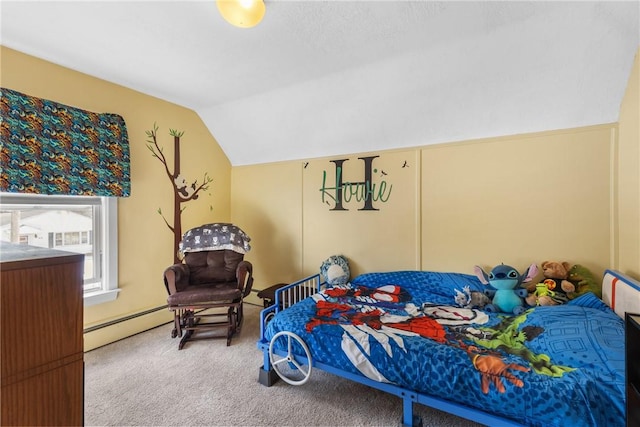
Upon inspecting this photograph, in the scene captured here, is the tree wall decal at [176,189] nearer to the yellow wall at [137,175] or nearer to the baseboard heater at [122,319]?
the yellow wall at [137,175]

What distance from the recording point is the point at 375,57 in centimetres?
223

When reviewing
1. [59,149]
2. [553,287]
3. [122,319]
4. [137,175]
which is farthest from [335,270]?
[59,149]

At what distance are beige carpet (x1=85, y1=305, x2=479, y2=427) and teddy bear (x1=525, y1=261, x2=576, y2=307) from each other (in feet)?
3.44

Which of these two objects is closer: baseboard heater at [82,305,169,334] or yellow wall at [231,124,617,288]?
yellow wall at [231,124,617,288]

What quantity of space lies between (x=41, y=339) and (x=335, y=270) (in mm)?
2519

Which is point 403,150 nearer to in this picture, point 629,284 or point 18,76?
point 629,284

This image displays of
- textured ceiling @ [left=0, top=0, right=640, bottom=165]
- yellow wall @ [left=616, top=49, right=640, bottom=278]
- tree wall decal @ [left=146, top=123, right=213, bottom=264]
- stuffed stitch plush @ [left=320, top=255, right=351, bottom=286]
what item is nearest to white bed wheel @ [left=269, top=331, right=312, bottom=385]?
stuffed stitch plush @ [left=320, top=255, right=351, bottom=286]

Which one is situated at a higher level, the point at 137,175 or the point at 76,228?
the point at 137,175

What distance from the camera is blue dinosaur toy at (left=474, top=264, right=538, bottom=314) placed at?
216cm

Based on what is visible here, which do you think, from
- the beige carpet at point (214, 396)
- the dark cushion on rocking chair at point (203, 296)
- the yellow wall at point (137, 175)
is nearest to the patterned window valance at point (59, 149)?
the yellow wall at point (137, 175)

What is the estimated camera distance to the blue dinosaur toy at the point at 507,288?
85.2 inches

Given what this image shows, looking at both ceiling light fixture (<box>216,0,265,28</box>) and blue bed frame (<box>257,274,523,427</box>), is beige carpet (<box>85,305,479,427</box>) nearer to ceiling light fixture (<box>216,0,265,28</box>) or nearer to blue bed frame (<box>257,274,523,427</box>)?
blue bed frame (<box>257,274,523,427</box>)

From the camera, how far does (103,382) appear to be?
6.84 ft

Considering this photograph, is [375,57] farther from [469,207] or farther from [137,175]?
[137,175]
